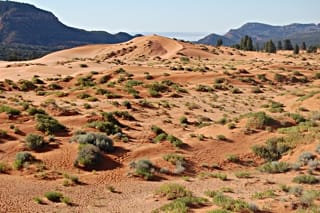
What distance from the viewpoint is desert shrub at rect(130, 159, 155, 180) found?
1835cm

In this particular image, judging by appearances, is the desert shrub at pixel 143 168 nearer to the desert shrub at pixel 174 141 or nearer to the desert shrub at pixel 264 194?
the desert shrub at pixel 174 141

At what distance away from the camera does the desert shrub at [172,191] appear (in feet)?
50.9

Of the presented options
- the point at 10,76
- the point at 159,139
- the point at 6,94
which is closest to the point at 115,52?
the point at 10,76

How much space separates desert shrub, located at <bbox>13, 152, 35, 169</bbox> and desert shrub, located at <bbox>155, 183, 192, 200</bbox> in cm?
641

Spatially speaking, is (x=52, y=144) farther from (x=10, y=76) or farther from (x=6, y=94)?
(x=10, y=76)

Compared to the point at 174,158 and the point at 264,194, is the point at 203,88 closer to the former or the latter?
the point at 174,158

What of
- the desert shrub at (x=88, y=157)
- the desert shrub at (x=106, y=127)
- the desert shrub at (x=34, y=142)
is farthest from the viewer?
the desert shrub at (x=106, y=127)

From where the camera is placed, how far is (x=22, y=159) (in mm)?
19125

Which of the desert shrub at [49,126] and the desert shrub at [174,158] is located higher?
the desert shrub at [49,126]

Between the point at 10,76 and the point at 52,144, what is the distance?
122ft

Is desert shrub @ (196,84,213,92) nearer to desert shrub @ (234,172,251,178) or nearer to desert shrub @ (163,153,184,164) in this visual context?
desert shrub @ (163,153,184,164)

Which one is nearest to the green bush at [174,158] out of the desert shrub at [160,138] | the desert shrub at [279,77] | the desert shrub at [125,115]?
the desert shrub at [160,138]

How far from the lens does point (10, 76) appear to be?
2200 inches

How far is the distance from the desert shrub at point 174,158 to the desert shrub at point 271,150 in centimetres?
424
